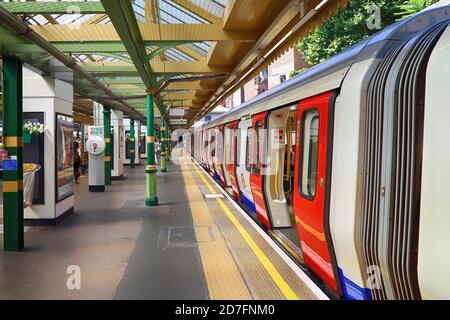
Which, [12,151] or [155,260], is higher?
[12,151]

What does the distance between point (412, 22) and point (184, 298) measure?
3.18 meters

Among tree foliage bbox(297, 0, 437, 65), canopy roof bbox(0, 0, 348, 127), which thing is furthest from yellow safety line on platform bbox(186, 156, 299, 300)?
tree foliage bbox(297, 0, 437, 65)

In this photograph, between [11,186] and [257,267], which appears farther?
[11,186]

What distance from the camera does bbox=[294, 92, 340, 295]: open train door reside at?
3.76m

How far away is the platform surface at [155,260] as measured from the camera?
14.4 feet

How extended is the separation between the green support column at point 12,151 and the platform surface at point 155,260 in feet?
1.04

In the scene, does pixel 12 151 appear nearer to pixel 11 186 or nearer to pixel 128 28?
pixel 11 186

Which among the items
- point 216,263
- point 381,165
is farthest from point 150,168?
point 381,165

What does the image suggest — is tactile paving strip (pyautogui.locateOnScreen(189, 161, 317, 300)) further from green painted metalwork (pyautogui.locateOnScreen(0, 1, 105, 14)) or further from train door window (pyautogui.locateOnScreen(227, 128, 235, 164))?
green painted metalwork (pyautogui.locateOnScreen(0, 1, 105, 14))

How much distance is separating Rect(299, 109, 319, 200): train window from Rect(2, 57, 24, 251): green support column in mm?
4019

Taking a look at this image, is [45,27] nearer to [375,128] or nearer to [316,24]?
[316,24]

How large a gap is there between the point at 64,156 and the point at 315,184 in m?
6.08

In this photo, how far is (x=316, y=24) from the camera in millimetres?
5406

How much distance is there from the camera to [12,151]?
6035 millimetres
